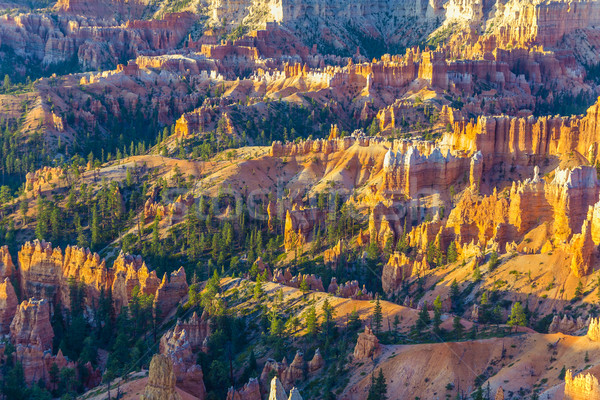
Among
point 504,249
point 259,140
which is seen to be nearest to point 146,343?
point 504,249

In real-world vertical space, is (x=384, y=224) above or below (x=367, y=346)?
below

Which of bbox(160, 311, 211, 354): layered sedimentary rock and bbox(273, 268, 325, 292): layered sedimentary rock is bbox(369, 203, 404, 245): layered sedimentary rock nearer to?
bbox(273, 268, 325, 292): layered sedimentary rock

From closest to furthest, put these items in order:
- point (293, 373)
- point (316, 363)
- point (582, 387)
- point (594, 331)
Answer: point (582, 387)
point (594, 331)
point (293, 373)
point (316, 363)

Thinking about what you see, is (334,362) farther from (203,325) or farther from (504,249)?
(504,249)

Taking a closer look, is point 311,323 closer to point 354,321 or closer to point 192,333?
point 354,321

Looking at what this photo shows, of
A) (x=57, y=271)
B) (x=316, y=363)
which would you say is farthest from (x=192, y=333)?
(x=57, y=271)

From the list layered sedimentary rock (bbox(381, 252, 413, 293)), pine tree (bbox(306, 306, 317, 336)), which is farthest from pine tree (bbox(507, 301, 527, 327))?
layered sedimentary rock (bbox(381, 252, 413, 293))
